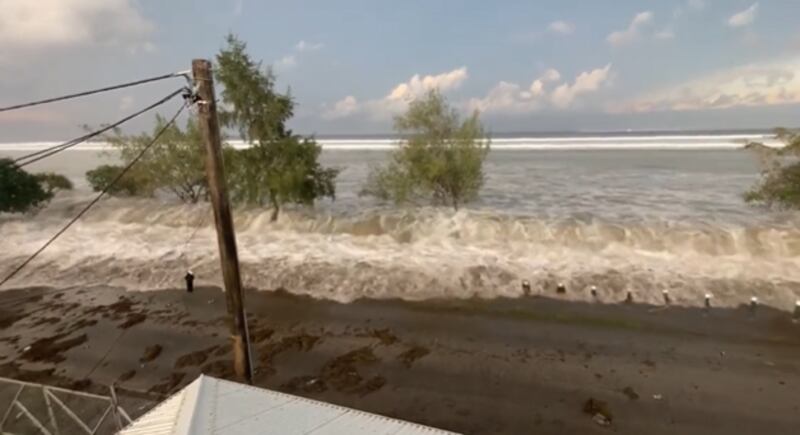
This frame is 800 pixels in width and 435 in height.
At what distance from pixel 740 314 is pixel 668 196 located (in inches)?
882

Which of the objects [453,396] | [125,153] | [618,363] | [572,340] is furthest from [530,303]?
[125,153]

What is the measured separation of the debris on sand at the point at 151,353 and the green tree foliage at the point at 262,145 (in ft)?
42.3

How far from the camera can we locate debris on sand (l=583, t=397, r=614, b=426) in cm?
917

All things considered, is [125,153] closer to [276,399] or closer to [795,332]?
[276,399]

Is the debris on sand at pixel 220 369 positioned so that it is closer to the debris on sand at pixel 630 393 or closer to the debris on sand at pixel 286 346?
the debris on sand at pixel 286 346

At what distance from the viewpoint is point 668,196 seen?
33.3m

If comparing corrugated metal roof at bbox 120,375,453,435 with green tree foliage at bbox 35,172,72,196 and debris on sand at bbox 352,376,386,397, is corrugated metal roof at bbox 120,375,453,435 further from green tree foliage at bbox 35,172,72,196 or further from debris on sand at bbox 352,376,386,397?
green tree foliage at bbox 35,172,72,196

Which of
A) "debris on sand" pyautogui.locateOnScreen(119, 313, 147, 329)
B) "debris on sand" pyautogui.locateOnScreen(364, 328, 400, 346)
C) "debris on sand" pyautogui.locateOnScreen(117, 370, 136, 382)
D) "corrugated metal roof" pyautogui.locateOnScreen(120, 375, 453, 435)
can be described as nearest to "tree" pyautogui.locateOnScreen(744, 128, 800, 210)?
"debris on sand" pyautogui.locateOnScreen(364, 328, 400, 346)

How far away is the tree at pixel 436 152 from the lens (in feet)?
87.5

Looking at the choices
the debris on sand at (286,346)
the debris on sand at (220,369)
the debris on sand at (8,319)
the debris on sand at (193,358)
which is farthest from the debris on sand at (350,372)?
the debris on sand at (8,319)

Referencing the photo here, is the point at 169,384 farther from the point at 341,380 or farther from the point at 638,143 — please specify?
the point at 638,143

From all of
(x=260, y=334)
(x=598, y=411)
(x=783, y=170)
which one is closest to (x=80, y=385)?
(x=260, y=334)

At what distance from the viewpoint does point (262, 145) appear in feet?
81.2

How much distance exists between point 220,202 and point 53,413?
19.3 ft
